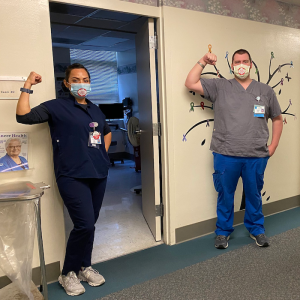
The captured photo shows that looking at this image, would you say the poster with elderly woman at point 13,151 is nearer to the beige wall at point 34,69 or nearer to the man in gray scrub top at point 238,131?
the beige wall at point 34,69

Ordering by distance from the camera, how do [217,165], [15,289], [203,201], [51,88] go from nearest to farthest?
[15,289], [51,88], [217,165], [203,201]

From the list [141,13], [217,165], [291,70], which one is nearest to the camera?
[141,13]

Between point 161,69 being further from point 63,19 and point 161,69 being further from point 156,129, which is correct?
point 63,19

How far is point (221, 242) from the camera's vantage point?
2.61m

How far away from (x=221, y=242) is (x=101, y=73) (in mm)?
6041

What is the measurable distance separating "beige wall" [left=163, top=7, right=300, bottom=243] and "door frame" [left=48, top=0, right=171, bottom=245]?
1.4 inches

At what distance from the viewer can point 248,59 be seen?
2525mm

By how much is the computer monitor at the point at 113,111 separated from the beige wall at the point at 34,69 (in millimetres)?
5086

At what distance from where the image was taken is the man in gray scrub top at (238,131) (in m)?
2.52

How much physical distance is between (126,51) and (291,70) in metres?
4.82

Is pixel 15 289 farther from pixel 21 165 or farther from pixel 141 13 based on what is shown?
pixel 141 13

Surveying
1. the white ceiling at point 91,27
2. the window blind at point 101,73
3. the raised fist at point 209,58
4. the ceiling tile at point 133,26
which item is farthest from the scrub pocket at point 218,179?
the window blind at point 101,73

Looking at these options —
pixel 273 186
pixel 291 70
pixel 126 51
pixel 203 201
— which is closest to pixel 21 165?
pixel 203 201

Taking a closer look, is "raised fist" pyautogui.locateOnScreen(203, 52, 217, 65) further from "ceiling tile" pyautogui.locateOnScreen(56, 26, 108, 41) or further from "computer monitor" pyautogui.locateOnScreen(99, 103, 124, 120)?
"computer monitor" pyautogui.locateOnScreen(99, 103, 124, 120)
